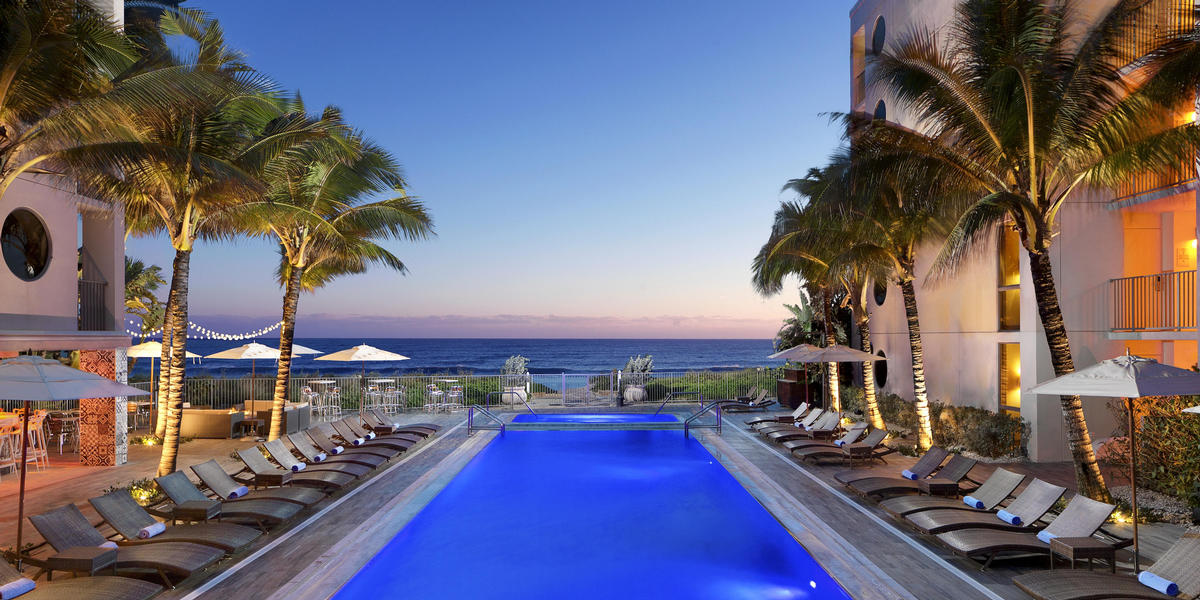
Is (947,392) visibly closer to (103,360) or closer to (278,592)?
(278,592)

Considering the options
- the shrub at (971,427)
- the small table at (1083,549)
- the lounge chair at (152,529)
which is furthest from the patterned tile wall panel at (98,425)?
the shrub at (971,427)

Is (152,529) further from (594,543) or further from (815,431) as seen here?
(815,431)

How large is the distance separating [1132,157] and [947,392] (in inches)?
350

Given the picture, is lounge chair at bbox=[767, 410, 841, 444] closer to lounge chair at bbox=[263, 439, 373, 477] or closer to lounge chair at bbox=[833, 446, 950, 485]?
lounge chair at bbox=[833, 446, 950, 485]

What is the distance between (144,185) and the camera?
32.1ft

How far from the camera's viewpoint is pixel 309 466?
11211 mm

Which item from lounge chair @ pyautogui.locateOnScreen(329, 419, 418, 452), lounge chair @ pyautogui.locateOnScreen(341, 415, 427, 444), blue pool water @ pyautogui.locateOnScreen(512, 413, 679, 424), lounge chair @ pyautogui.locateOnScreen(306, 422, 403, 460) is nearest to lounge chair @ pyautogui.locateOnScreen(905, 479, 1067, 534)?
lounge chair @ pyautogui.locateOnScreen(306, 422, 403, 460)

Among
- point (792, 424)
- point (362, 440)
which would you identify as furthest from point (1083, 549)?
point (362, 440)

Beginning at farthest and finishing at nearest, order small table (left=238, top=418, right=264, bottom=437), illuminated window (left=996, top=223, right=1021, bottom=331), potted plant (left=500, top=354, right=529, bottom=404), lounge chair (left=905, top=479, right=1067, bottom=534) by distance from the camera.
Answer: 1. potted plant (left=500, top=354, right=529, bottom=404)
2. small table (left=238, top=418, right=264, bottom=437)
3. illuminated window (left=996, top=223, right=1021, bottom=331)
4. lounge chair (left=905, top=479, right=1067, bottom=534)

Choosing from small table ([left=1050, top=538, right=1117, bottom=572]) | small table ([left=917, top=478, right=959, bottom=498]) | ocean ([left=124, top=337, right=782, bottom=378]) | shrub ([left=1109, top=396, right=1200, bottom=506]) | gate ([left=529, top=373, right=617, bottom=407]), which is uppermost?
shrub ([left=1109, top=396, right=1200, bottom=506])

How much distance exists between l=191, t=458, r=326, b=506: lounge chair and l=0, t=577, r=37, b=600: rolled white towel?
2955 millimetres

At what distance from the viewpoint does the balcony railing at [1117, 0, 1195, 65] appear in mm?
8852

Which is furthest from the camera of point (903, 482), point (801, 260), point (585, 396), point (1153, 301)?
point (585, 396)

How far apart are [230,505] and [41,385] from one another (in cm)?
239
